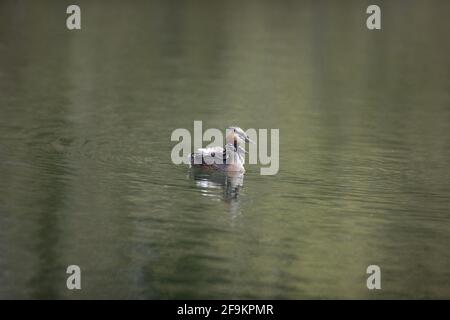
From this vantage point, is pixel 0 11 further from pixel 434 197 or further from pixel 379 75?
pixel 434 197

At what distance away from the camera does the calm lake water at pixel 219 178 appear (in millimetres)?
15820

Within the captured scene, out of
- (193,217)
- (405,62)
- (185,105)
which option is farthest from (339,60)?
(193,217)

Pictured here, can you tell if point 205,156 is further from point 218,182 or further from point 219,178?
point 218,182

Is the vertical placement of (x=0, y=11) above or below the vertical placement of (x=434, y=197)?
above

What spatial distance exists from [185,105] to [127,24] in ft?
86.9

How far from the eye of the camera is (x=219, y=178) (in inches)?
878

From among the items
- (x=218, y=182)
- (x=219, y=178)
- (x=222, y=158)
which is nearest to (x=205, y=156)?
(x=222, y=158)

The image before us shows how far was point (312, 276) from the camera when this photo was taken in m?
15.9

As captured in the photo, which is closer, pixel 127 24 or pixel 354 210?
pixel 354 210

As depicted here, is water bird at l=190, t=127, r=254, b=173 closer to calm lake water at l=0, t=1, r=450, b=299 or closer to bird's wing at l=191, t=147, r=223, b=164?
bird's wing at l=191, t=147, r=223, b=164

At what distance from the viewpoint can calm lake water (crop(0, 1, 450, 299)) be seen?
15.8 meters

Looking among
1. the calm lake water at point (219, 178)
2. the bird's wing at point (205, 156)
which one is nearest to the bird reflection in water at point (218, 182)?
the calm lake water at point (219, 178)
